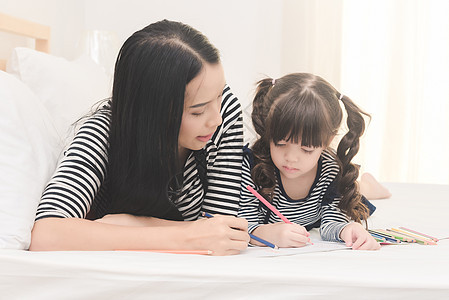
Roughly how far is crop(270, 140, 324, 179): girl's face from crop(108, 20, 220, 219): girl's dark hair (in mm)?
280

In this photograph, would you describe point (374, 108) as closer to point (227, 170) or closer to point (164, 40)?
point (227, 170)

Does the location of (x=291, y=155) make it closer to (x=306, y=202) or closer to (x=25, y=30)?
(x=306, y=202)

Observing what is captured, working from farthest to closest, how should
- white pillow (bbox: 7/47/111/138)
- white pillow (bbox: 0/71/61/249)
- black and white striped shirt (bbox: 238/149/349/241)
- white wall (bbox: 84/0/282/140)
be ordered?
white wall (bbox: 84/0/282/140), white pillow (bbox: 7/47/111/138), black and white striped shirt (bbox: 238/149/349/241), white pillow (bbox: 0/71/61/249)

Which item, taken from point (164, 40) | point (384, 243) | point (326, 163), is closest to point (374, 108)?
point (326, 163)

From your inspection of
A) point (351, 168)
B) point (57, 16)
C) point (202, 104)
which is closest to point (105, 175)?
point (202, 104)

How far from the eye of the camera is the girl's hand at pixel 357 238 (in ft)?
3.29

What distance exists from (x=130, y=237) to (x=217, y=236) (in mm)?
150

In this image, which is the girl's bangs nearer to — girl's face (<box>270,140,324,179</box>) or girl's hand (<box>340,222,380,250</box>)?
girl's face (<box>270,140,324,179</box>)

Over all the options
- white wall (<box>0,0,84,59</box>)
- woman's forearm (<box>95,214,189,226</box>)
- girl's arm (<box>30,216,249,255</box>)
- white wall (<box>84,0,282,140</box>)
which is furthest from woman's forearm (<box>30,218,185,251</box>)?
white wall (<box>84,0,282,140</box>)

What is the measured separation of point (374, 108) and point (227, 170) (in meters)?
2.04

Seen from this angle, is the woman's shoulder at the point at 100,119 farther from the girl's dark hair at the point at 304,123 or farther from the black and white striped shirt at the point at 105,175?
the girl's dark hair at the point at 304,123

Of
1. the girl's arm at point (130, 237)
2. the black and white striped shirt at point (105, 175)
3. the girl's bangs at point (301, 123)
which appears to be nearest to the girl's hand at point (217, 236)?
the girl's arm at point (130, 237)

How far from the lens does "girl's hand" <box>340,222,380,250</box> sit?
1002 millimetres

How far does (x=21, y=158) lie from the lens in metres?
0.93
